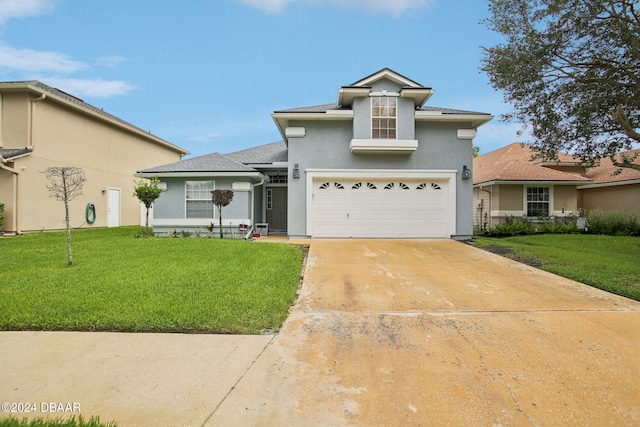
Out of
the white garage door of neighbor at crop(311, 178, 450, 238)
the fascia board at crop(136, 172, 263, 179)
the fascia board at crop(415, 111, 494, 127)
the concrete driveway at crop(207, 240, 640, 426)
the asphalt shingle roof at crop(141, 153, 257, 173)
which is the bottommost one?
the concrete driveway at crop(207, 240, 640, 426)

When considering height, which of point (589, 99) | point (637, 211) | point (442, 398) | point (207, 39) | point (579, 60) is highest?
point (207, 39)

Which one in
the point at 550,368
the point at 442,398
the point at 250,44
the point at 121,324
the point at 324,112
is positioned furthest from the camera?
the point at 250,44

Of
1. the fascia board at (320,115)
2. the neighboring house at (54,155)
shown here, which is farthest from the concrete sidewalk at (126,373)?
the neighboring house at (54,155)

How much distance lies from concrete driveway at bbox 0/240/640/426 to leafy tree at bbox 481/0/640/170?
6.61m

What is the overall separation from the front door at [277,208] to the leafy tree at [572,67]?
9459 millimetres

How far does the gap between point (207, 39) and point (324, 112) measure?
662 centimetres

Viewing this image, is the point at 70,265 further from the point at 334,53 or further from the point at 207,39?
the point at 334,53

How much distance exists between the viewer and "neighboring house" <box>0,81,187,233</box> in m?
12.8

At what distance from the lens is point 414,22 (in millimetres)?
12898

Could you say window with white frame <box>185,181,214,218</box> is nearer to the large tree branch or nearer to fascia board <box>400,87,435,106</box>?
fascia board <box>400,87,435,106</box>

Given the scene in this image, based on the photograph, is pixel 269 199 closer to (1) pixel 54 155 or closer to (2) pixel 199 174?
(2) pixel 199 174

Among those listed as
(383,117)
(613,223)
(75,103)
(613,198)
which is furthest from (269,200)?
(613,198)

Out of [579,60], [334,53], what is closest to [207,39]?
[334,53]

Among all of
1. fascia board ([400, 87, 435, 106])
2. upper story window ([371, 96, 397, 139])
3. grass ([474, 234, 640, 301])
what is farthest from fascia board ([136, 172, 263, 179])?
grass ([474, 234, 640, 301])
